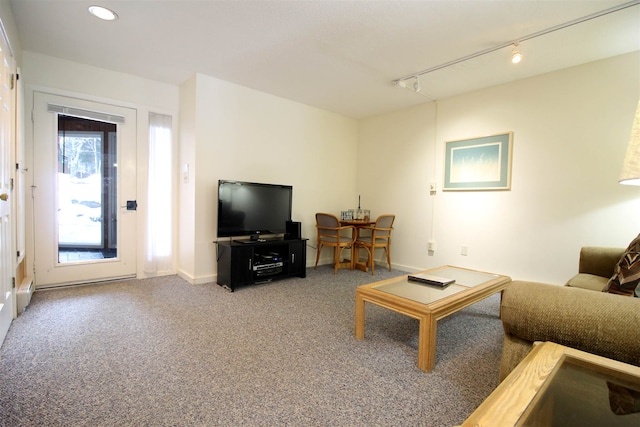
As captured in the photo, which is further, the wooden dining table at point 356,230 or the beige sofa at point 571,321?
the wooden dining table at point 356,230

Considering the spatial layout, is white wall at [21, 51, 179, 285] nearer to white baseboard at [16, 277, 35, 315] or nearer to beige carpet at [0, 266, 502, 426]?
white baseboard at [16, 277, 35, 315]

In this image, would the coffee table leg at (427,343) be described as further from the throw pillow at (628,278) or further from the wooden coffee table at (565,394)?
the throw pillow at (628,278)

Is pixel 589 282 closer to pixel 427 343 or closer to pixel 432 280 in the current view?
pixel 432 280

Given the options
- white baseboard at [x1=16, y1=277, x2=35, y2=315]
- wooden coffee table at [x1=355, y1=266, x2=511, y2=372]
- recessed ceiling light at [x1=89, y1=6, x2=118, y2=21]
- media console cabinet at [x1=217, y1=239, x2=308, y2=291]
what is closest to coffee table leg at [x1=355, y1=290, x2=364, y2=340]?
wooden coffee table at [x1=355, y1=266, x2=511, y2=372]

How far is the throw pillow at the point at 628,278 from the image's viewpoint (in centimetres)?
143

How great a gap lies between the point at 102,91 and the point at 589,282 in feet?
16.2

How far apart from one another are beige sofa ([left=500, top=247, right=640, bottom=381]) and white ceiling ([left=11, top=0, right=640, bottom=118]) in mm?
2069

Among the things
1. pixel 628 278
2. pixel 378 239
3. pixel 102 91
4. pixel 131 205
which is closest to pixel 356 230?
pixel 378 239

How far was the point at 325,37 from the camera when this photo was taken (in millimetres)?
2637

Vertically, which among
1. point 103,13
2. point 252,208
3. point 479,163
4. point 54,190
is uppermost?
point 103,13

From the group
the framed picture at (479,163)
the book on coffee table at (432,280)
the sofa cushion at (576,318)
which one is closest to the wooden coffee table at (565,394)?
the sofa cushion at (576,318)

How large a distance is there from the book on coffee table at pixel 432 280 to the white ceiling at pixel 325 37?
80.1 inches

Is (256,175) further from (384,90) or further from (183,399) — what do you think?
(183,399)

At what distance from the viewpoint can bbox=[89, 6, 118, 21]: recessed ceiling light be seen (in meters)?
2.30
